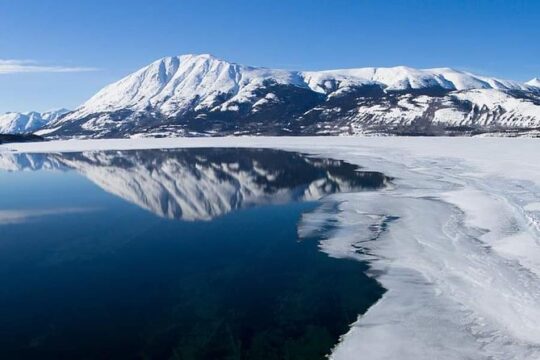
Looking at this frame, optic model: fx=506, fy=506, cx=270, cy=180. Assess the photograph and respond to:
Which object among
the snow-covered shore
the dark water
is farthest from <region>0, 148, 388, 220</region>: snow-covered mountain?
the snow-covered shore

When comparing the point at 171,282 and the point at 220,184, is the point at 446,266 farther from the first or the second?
the point at 220,184

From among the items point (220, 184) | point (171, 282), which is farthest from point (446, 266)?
point (220, 184)

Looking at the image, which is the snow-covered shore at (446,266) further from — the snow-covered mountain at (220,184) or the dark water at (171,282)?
the snow-covered mountain at (220,184)

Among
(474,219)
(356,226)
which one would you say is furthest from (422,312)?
(474,219)

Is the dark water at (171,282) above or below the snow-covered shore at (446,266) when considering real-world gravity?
below

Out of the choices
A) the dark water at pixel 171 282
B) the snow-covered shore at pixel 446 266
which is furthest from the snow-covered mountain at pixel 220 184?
the snow-covered shore at pixel 446 266

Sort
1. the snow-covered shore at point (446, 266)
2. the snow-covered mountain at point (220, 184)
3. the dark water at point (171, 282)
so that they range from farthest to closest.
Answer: the snow-covered mountain at point (220, 184) → the dark water at point (171, 282) → the snow-covered shore at point (446, 266)

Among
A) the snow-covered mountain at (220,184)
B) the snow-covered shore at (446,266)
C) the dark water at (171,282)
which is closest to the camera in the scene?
the snow-covered shore at (446,266)

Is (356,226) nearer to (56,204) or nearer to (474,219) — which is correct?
(474,219)
